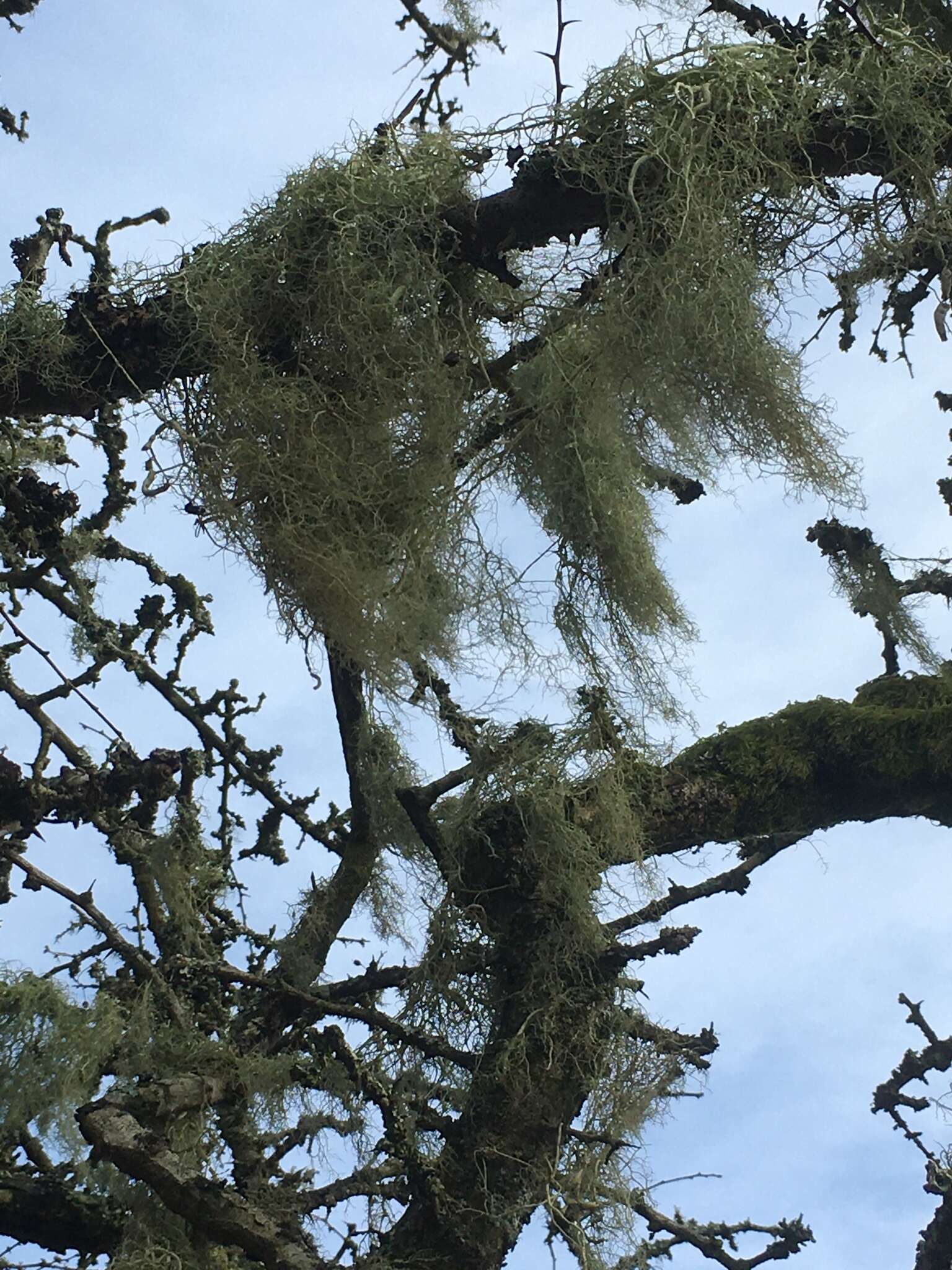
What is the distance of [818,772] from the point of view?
203 cm

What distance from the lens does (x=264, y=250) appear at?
170 centimetres

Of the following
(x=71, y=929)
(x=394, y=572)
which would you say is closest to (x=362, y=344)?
(x=394, y=572)

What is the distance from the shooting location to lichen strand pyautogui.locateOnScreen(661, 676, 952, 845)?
6.44ft

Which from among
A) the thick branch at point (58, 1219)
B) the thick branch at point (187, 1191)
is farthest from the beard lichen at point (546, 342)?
the thick branch at point (58, 1219)

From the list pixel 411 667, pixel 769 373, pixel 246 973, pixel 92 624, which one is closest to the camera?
pixel 769 373

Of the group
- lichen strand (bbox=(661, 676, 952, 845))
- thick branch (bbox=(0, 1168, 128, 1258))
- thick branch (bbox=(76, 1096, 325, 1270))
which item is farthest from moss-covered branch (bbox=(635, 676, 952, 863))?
thick branch (bbox=(0, 1168, 128, 1258))

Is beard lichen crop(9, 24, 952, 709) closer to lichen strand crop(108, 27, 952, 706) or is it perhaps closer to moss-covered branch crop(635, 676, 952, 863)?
lichen strand crop(108, 27, 952, 706)

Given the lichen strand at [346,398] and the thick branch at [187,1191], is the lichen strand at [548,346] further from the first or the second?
the thick branch at [187,1191]

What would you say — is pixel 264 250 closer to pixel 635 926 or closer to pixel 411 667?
pixel 411 667

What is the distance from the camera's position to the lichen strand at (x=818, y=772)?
1963 mm

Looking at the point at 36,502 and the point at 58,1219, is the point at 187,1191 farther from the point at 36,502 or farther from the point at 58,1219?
the point at 36,502

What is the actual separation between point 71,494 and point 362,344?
54 cm

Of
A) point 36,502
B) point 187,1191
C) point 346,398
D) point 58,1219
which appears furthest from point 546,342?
point 58,1219

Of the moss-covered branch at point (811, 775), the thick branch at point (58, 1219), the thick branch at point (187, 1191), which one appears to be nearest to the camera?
the thick branch at point (187, 1191)
